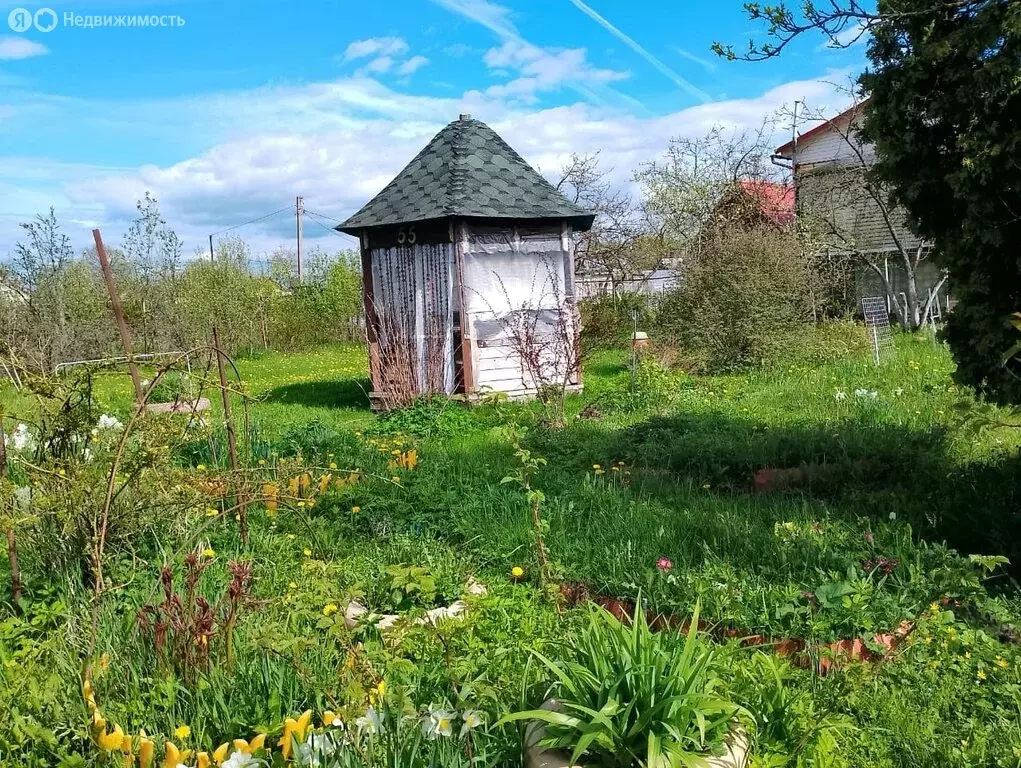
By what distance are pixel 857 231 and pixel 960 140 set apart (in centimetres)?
1603

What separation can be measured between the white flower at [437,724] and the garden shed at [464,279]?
741 cm

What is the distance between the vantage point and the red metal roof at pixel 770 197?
55.5ft

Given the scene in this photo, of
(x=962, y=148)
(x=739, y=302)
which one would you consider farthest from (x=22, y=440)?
(x=739, y=302)

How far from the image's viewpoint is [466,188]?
10.1 m

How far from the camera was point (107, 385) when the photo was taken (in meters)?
14.1

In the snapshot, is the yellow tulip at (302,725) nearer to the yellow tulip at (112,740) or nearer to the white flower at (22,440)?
the yellow tulip at (112,740)

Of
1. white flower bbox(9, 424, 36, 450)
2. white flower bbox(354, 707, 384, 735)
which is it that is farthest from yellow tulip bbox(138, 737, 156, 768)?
white flower bbox(9, 424, 36, 450)

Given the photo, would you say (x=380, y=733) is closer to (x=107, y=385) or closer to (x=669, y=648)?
(x=669, y=648)

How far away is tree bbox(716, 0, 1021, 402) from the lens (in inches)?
157

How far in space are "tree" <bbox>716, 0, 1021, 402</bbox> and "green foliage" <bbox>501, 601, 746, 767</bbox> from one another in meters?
2.97

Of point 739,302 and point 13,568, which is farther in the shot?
point 739,302

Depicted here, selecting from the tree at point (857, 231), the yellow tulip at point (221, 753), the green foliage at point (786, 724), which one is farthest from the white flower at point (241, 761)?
the tree at point (857, 231)

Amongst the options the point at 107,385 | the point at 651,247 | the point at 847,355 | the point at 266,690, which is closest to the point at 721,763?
the point at 266,690

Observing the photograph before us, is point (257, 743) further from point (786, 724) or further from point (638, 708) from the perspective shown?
point (786, 724)
